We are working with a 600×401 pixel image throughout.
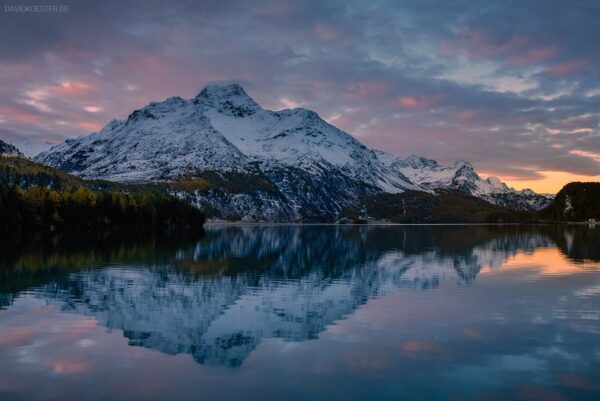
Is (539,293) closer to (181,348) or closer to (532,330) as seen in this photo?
(532,330)

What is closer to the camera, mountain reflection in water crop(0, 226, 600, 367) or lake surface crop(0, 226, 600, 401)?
lake surface crop(0, 226, 600, 401)

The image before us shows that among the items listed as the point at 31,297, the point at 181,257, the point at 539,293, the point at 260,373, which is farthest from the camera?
the point at 181,257

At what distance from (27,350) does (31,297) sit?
2192cm

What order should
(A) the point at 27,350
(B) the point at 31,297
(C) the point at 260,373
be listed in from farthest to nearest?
(B) the point at 31,297 → (A) the point at 27,350 → (C) the point at 260,373

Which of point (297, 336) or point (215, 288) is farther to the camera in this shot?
point (215, 288)

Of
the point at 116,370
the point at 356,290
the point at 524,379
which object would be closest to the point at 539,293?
the point at 356,290

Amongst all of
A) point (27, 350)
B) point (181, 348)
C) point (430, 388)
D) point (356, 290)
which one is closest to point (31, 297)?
point (27, 350)

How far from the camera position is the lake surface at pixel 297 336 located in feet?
88.9

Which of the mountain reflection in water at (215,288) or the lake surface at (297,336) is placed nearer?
the lake surface at (297,336)

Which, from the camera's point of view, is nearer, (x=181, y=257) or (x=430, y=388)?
(x=430, y=388)

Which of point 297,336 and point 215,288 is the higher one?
point 297,336

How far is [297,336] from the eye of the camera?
38.3 meters

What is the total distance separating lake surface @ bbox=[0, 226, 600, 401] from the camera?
27.1 meters

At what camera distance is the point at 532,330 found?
40.2m
